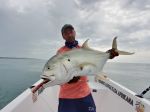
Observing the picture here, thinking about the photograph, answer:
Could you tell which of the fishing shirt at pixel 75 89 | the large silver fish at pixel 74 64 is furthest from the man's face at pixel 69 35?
the large silver fish at pixel 74 64

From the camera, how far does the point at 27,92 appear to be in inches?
211

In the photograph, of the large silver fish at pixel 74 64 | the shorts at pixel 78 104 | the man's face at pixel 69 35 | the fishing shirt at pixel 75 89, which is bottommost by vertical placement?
the shorts at pixel 78 104

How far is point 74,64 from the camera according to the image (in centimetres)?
280

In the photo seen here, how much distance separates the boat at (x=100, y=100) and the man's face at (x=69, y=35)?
0.75 meters

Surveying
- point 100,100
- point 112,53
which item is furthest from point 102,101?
point 112,53

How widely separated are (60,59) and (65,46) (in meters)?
1.20

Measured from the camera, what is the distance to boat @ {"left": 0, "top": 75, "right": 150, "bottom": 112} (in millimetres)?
4668

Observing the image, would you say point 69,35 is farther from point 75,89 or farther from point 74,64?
point 74,64

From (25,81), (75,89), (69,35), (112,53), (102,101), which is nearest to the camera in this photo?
(112,53)

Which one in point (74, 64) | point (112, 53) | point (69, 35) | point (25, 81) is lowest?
point (25, 81)

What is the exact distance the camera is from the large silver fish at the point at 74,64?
2646 mm

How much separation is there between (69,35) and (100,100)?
366cm

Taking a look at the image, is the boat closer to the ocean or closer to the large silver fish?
the large silver fish

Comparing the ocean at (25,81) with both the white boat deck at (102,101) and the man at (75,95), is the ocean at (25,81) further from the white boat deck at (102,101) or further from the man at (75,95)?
the man at (75,95)
